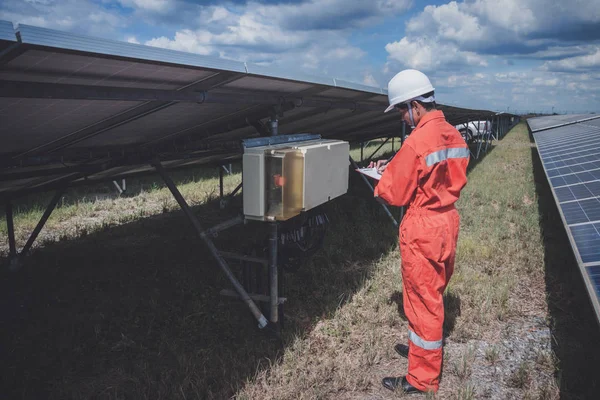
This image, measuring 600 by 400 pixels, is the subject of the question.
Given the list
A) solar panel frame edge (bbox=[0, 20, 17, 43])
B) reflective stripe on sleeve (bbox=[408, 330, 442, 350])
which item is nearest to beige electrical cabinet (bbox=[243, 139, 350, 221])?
reflective stripe on sleeve (bbox=[408, 330, 442, 350])

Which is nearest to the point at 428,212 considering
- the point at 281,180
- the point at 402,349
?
the point at 281,180

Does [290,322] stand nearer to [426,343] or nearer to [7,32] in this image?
[426,343]

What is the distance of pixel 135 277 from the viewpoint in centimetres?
505

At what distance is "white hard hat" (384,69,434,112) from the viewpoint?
9.71 feet

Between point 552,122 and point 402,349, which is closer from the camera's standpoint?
point 402,349

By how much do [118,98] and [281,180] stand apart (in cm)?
132

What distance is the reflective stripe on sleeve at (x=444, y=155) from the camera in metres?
2.69

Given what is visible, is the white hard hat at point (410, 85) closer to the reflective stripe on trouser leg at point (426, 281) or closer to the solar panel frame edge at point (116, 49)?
the reflective stripe on trouser leg at point (426, 281)

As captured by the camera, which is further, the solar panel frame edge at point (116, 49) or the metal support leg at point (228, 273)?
the metal support leg at point (228, 273)

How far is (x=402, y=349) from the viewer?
353 centimetres

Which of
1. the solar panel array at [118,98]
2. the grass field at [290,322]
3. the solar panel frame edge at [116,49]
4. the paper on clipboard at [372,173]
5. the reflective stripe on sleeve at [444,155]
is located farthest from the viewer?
the paper on clipboard at [372,173]

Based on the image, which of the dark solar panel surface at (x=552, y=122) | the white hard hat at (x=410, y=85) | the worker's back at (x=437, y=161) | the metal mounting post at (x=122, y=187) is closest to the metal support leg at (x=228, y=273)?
the worker's back at (x=437, y=161)

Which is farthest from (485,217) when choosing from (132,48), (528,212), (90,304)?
(132,48)

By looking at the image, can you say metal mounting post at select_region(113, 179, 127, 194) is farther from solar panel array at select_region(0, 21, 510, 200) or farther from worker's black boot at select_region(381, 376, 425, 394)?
worker's black boot at select_region(381, 376, 425, 394)
